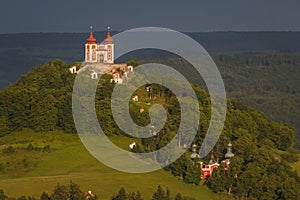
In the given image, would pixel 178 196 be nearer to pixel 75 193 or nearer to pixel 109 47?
pixel 75 193

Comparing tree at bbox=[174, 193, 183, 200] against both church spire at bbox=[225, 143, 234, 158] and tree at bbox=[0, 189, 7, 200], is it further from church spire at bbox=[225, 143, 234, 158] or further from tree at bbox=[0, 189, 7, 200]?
church spire at bbox=[225, 143, 234, 158]

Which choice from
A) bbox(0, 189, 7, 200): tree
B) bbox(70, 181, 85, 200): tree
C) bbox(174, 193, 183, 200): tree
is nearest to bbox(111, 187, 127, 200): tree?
bbox(70, 181, 85, 200): tree

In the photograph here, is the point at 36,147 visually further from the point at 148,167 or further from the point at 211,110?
the point at 211,110

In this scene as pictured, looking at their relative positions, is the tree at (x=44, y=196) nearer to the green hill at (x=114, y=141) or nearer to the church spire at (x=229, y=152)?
the green hill at (x=114, y=141)

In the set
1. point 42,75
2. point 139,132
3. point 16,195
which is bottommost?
point 16,195

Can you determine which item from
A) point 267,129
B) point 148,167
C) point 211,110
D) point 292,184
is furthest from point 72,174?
point 267,129

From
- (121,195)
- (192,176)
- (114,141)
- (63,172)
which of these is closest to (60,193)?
(121,195)

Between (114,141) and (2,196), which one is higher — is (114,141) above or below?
above

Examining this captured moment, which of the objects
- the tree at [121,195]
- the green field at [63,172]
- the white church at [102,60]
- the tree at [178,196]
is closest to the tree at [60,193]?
the green field at [63,172]
